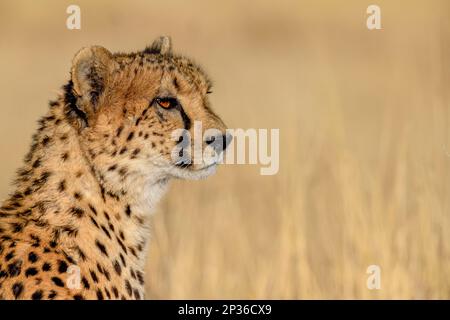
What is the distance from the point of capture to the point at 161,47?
16.0 ft

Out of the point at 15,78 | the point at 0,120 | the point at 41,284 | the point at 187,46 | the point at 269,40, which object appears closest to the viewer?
the point at 41,284

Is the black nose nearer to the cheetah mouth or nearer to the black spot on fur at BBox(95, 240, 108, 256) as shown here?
the cheetah mouth

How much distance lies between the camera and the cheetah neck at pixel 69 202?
412 centimetres

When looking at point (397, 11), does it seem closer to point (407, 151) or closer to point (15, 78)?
point (15, 78)

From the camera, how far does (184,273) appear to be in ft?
19.7

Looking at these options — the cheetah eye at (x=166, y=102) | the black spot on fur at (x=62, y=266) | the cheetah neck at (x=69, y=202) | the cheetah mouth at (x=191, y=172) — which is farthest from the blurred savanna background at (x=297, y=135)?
the black spot on fur at (x=62, y=266)

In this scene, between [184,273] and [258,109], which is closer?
[184,273]

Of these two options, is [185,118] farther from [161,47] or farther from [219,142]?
[161,47]

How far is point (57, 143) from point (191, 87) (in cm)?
54

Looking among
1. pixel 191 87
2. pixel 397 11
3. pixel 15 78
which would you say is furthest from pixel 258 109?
pixel 191 87

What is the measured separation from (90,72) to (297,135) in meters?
3.04

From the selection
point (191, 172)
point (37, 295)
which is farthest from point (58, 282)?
point (191, 172)

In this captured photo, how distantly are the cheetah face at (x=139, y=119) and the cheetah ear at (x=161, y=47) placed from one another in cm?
29

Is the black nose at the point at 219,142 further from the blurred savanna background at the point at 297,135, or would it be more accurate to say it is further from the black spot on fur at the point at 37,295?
the black spot on fur at the point at 37,295
